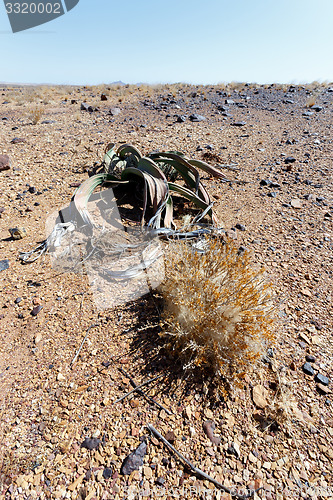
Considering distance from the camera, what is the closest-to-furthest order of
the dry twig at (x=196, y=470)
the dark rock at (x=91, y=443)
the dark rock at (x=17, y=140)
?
the dry twig at (x=196, y=470) → the dark rock at (x=91, y=443) → the dark rock at (x=17, y=140)

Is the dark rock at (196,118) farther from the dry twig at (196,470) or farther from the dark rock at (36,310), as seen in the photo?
the dry twig at (196,470)

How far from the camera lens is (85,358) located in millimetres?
2107

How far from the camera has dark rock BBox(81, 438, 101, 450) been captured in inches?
65.6

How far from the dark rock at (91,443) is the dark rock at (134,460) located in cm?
20

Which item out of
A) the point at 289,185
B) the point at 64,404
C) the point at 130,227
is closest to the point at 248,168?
the point at 289,185

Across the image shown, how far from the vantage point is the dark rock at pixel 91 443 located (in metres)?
1.67

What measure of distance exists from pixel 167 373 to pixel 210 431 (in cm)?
45

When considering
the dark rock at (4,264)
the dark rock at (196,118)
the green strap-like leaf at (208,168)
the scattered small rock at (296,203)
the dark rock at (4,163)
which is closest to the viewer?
the dark rock at (4,264)

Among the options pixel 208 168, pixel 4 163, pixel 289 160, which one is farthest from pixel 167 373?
pixel 289 160

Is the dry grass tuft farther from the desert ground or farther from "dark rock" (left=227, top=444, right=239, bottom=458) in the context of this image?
"dark rock" (left=227, top=444, right=239, bottom=458)

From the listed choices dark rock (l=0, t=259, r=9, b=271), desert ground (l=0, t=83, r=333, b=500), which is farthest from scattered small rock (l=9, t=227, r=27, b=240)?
dark rock (l=0, t=259, r=9, b=271)

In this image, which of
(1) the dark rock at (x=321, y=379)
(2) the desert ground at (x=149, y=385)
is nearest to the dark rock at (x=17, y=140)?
(2) the desert ground at (x=149, y=385)

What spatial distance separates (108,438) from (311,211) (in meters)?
3.77

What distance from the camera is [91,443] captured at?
168cm
